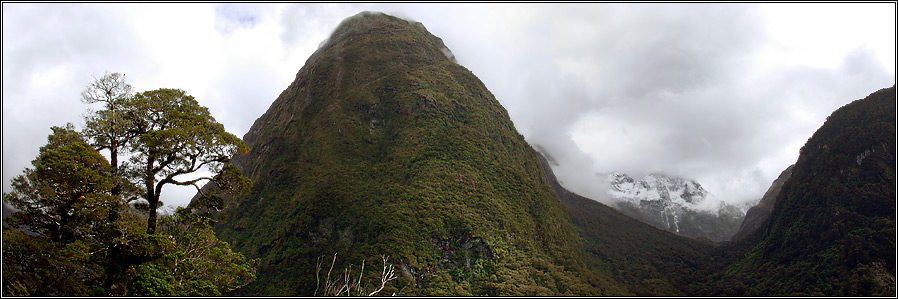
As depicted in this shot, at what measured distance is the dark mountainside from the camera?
294 feet

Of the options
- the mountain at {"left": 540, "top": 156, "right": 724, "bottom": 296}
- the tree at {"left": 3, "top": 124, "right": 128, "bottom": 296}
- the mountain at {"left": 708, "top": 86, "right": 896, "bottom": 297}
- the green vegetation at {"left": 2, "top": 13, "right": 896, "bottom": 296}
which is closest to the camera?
the tree at {"left": 3, "top": 124, "right": 128, "bottom": 296}

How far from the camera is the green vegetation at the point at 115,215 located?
1454cm

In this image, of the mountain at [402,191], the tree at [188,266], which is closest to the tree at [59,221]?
the tree at [188,266]

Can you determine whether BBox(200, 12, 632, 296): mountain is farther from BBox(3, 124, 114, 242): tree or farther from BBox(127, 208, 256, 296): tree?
BBox(3, 124, 114, 242): tree

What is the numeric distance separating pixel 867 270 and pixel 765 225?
143 ft

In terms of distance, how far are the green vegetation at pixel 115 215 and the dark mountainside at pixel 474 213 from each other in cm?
6120

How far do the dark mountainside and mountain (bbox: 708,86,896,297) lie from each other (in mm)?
325

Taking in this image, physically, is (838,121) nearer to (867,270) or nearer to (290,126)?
(867,270)

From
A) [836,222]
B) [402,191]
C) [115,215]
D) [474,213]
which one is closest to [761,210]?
[836,222]

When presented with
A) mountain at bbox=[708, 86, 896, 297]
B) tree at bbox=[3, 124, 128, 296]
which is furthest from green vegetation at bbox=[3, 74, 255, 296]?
mountain at bbox=[708, 86, 896, 297]

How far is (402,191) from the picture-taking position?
105 metres

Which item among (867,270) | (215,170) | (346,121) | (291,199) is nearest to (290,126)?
(346,121)

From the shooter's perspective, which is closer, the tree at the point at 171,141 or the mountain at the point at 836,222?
the tree at the point at 171,141

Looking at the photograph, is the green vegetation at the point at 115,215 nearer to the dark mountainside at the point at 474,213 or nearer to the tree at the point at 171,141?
the tree at the point at 171,141
